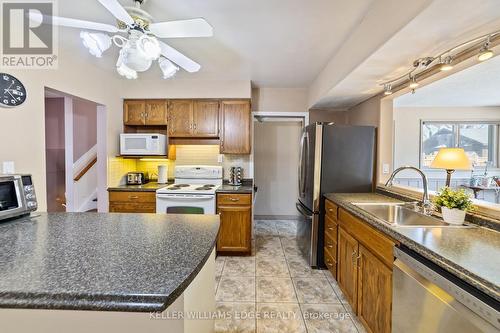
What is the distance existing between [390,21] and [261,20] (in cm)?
92

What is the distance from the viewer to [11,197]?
4.71ft

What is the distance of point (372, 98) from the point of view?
Result: 297 cm

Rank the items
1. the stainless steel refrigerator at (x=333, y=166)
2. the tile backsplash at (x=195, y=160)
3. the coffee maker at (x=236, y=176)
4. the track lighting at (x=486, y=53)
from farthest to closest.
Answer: the tile backsplash at (x=195, y=160)
the coffee maker at (x=236, y=176)
the stainless steel refrigerator at (x=333, y=166)
the track lighting at (x=486, y=53)

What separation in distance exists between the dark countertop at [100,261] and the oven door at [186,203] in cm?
155

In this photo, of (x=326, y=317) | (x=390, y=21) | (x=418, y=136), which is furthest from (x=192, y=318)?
(x=418, y=136)

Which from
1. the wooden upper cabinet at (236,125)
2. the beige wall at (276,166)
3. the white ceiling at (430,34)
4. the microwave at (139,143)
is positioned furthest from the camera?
the beige wall at (276,166)

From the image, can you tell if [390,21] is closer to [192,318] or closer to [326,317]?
[192,318]

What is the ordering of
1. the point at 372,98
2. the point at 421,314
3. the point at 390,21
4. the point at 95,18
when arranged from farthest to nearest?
1. the point at 372,98
2. the point at 95,18
3. the point at 390,21
4. the point at 421,314

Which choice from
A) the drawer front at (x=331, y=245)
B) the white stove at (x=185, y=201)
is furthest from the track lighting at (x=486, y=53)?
the white stove at (x=185, y=201)

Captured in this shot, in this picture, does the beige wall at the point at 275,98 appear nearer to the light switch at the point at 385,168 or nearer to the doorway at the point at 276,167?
the doorway at the point at 276,167

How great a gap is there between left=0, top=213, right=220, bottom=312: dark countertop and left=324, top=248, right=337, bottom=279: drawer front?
1573 millimetres

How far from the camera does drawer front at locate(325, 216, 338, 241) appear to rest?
2.41m

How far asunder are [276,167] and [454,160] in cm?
294

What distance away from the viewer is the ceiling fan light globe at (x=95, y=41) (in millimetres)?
1425
